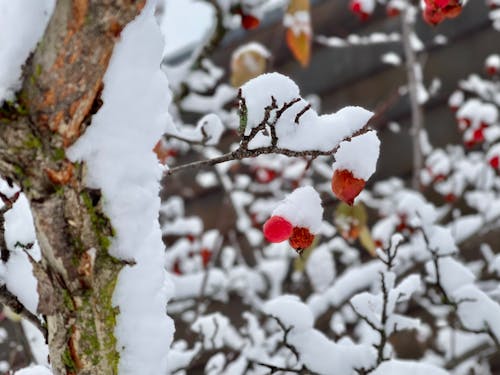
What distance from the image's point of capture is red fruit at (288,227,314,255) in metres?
1.04

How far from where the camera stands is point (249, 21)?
2.23m

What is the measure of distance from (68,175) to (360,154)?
0.45 m

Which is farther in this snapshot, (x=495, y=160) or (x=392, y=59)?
(x=392, y=59)

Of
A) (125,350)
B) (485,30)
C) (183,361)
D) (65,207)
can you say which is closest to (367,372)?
(183,361)

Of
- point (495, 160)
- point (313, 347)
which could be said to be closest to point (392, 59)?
point (495, 160)

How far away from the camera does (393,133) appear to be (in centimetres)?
455

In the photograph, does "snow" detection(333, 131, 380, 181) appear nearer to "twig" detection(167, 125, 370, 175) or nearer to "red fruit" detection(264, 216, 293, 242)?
"twig" detection(167, 125, 370, 175)

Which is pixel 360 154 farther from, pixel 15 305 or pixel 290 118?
pixel 15 305

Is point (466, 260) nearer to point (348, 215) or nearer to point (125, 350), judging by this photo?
point (348, 215)

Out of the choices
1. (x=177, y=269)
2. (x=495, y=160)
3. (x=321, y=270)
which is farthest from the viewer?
(x=177, y=269)

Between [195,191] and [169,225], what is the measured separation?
63cm

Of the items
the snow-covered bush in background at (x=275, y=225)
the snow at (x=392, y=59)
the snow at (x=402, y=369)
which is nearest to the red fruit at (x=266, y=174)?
the snow-covered bush in background at (x=275, y=225)

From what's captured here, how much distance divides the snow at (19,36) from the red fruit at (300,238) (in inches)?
21.5

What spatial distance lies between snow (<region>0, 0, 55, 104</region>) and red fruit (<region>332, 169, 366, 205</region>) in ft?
1.66
